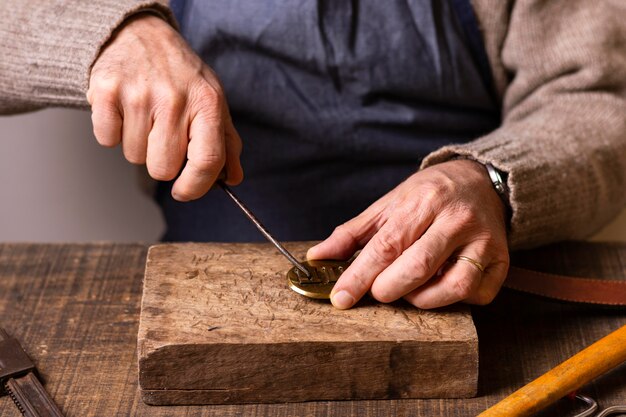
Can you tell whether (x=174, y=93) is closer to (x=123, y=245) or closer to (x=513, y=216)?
(x=123, y=245)

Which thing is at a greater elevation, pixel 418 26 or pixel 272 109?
pixel 418 26

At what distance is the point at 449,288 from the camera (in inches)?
36.8

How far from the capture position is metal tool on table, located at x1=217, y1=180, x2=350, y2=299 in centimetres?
95

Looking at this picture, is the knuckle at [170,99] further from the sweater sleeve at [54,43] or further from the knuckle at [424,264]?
the knuckle at [424,264]

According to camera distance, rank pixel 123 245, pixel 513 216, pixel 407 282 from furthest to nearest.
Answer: pixel 123 245, pixel 513 216, pixel 407 282

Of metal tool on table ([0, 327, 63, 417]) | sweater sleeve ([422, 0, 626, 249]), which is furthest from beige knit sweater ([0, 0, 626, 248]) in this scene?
metal tool on table ([0, 327, 63, 417])

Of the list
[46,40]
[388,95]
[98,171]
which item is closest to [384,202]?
[388,95]

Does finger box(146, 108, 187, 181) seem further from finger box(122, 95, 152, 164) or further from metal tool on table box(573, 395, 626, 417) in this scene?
metal tool on table box(573, 395, 626, 417)

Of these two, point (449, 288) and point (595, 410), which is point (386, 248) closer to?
point (449, 288)

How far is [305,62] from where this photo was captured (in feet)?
4.29

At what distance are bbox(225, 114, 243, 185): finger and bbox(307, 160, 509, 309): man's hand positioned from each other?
0.43 feet

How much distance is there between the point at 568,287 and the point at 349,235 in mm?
276

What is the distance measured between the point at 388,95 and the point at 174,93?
46 centimetres

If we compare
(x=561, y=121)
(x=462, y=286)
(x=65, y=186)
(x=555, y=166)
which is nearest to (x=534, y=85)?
(x=561, y=121)
